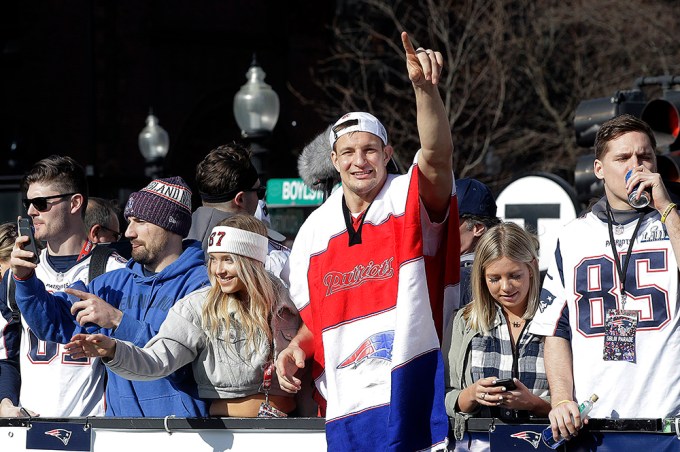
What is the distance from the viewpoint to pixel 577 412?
168 inches

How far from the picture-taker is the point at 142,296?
5.74m

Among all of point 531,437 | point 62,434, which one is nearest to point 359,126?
point 531,437

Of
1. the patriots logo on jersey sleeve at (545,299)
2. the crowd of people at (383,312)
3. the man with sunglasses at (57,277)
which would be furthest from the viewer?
the man with sunglasses at (57,277)

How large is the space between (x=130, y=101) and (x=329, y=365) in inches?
791

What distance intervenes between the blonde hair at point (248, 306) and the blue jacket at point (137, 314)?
0.29 meters

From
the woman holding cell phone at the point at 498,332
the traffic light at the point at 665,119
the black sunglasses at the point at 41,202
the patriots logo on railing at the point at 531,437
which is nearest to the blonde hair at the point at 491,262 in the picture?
the woman holding cell phone at the point at 498,332

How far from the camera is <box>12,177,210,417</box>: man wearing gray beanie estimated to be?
5.33 m

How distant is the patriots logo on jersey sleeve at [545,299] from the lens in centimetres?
455

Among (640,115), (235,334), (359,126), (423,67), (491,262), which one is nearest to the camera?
(423,67)

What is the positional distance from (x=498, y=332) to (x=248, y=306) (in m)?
1.12

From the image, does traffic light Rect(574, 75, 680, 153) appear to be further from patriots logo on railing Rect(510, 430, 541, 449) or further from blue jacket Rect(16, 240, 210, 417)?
patriots logo on railing Rect(510, 430, 541, 449)

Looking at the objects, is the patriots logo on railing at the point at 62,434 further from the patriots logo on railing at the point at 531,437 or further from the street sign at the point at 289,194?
the street sign at the point at 289,194

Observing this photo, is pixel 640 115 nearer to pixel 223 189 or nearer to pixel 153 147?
pixel 223 189

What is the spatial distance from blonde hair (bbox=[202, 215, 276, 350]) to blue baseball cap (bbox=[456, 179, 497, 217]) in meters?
1.21
